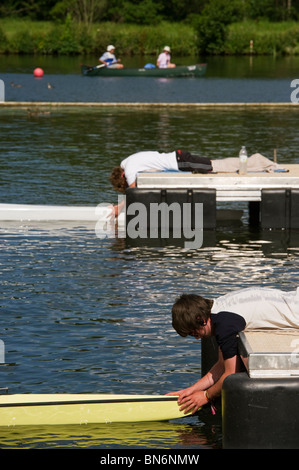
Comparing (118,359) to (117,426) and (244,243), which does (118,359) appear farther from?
(244,243)

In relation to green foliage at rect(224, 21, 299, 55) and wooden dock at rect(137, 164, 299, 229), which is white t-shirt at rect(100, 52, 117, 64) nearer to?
green foliage at rect(224, 21, 299, 55)

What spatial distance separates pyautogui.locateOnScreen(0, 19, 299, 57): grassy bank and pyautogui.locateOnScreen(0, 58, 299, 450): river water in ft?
163

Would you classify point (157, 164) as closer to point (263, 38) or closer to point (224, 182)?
point (224, 182)

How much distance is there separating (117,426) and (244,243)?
7.66 m

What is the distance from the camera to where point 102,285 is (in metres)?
13.2

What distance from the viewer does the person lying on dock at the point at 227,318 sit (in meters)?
7.61

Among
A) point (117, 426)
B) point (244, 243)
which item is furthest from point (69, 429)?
point (244, 243)

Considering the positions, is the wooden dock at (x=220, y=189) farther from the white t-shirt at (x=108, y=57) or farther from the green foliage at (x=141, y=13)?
the green foliage at (x=141, y=13)

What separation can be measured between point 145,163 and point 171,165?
0.50 m

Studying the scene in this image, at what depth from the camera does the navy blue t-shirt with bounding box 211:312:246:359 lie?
769cm

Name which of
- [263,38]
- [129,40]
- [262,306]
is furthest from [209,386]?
[263,38]

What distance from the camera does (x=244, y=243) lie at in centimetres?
1579

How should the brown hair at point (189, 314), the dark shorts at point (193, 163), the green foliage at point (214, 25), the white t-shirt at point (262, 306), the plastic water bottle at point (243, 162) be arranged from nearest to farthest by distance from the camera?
1. the brown hair at point (189, 314)
2. the white t-shirt at point (262, 306)
3. the plastic water bottle at point (243, 162)
4. the dark shorts at point (193, 163)
5. the green foliage at point (214, 25)

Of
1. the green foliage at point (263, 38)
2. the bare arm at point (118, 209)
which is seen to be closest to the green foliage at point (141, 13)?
the green foliage at point (263, 38)
